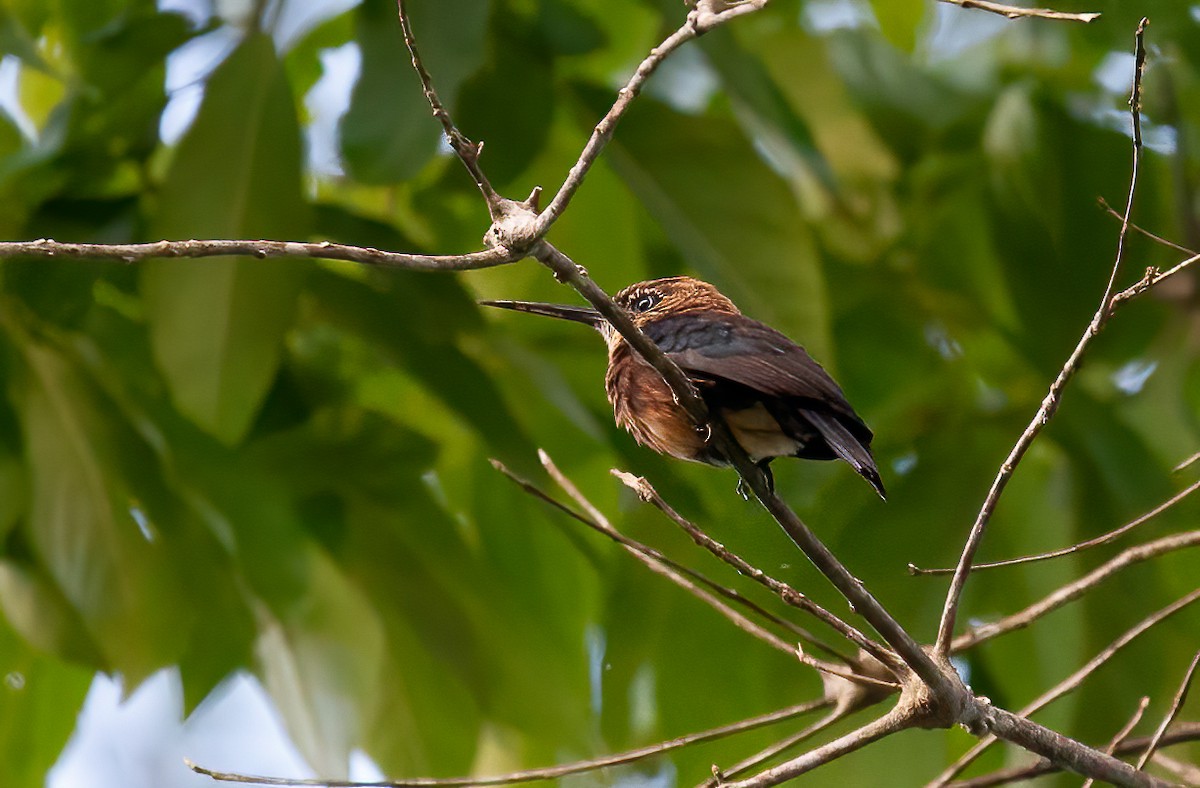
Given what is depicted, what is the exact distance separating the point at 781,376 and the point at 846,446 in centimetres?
20

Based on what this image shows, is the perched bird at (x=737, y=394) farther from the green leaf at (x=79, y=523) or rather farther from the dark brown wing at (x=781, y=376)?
the green leaf at (x=79, y=523)

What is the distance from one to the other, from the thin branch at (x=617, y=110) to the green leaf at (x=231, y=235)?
2.07 metres

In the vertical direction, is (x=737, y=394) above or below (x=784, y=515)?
above

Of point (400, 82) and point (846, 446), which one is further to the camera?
point (400, 82)

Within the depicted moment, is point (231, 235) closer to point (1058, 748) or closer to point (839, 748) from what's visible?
point (839, 748)

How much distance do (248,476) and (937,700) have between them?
294 centimetres

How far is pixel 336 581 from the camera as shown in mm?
4816

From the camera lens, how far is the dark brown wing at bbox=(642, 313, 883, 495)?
255 cm

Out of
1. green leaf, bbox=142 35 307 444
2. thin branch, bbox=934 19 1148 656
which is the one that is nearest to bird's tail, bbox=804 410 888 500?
thin branch, bbox=934 19 1148 656

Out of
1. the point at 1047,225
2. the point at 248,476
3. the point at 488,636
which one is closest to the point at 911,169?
the point at 1047,225

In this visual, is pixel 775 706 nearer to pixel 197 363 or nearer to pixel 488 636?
pixel 488 636

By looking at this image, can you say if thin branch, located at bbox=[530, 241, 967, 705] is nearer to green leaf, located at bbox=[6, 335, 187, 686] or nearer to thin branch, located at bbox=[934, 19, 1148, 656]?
thin branch, located at bbox=[934, 19, 1148, 656]

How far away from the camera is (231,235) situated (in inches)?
152

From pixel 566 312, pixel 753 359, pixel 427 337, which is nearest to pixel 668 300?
pixel 753 359
